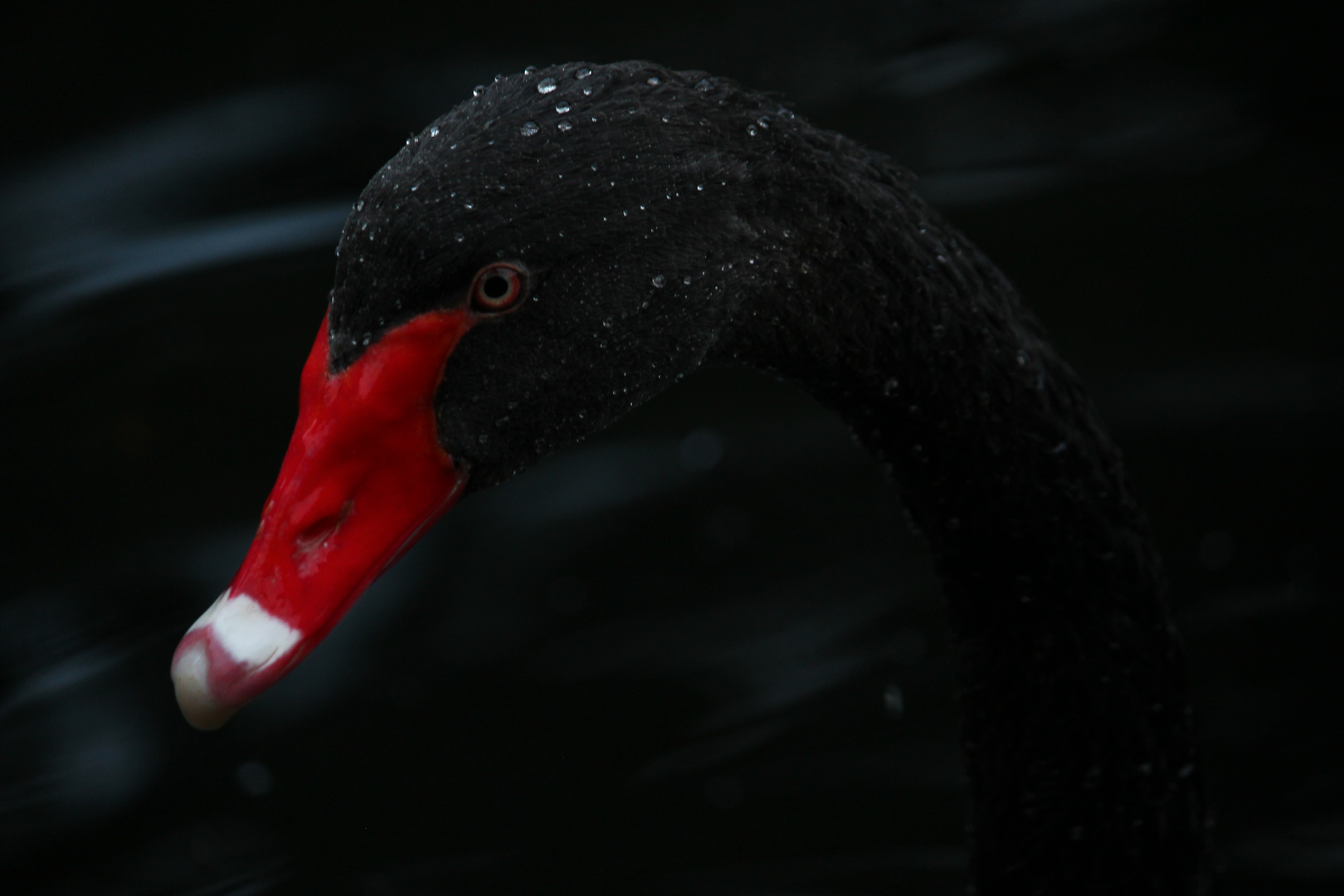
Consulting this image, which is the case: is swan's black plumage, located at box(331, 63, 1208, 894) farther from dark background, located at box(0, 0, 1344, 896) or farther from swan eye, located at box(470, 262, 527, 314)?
dark background, located at box(0, 0, 1344, 896)

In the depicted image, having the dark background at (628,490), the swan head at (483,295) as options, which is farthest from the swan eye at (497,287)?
the dark background at (628,490)

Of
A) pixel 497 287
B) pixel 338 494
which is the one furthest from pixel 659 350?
pixel 338 494

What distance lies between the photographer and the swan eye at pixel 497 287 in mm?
2203

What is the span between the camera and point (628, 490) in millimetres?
4582

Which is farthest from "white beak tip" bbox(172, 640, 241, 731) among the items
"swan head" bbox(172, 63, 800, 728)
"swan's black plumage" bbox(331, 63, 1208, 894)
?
"swan's black plumage" bbox(331, 63, 1208, 894)

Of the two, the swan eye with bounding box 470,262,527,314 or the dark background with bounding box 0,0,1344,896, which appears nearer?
the swan eye with bounding box 470,262,527,314

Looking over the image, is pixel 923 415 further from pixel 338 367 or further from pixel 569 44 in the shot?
pixel 569 44

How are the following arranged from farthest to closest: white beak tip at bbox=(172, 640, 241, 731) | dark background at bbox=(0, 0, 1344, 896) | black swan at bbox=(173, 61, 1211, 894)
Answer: dark background at bbox=(0, 0, 1344, 896), black swan at bbox=(173, 61, 1211, 894), white beak tip at bbox=(172, 640, 241, 731)

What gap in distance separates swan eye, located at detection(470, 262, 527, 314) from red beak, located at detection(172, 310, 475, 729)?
0.04 metres

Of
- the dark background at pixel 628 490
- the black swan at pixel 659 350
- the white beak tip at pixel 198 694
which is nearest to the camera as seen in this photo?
the white beak tip at pixel 198 694

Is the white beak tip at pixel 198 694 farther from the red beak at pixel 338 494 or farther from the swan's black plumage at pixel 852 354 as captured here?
the swan's black plumage at pixel 852 354

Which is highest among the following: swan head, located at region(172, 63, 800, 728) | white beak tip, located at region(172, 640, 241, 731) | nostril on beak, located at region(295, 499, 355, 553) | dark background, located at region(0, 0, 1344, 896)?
swan head, located at region(172, 63, 800, 728)

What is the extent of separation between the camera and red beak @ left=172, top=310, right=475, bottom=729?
7.15 ft

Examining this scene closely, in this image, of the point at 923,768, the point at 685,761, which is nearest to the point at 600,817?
the point at 685,761
